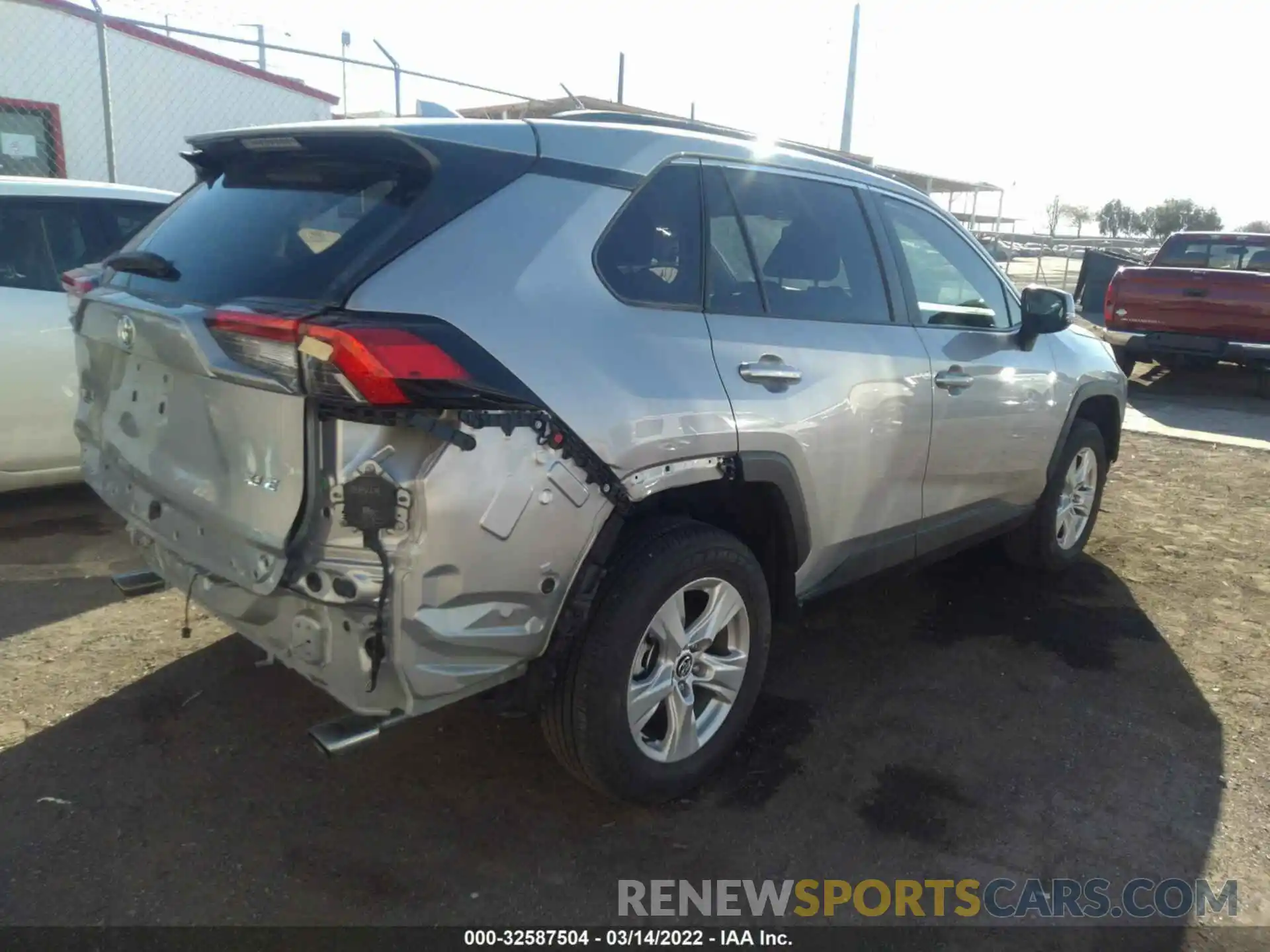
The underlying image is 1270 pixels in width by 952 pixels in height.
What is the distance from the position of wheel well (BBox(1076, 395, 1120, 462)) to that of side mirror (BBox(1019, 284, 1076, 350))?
2.84ft

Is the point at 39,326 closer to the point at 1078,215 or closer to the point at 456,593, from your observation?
the point at 456,593

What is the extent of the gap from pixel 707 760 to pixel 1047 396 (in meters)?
2.50

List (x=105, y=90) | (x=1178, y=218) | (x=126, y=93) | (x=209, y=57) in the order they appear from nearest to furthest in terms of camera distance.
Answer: (x=105, y=90)
(x=126, y=93)
(x=209, y=57)
(x=1178, y=218)

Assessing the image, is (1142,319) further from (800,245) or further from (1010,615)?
(800,245)

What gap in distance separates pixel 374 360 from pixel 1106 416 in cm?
438

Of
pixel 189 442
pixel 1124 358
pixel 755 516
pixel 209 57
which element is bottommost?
pixel 1124 358

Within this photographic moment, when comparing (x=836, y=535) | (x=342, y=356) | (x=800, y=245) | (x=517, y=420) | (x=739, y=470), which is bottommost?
(x=836, y=535)

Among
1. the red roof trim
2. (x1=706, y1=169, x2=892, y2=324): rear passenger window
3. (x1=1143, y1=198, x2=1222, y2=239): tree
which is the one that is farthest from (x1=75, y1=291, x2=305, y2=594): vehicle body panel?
(x1=1143, y1=198, x2=1222, y2=239): tree

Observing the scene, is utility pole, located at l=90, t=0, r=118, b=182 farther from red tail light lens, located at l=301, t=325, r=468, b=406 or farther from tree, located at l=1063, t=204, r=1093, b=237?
tree, located at l=1063, t=204, r=1093, b=237

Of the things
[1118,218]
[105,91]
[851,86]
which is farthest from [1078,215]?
[105,91]

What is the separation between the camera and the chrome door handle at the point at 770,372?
291cm

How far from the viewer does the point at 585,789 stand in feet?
9.99

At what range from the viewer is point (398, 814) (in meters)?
2.88

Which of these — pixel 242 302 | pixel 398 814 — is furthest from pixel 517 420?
pixel 398 814
